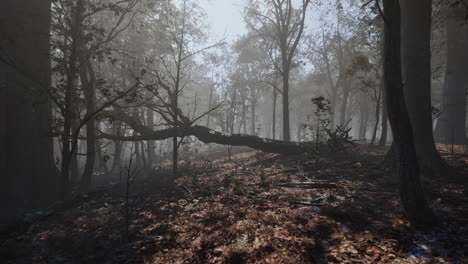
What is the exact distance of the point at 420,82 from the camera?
7184 mm

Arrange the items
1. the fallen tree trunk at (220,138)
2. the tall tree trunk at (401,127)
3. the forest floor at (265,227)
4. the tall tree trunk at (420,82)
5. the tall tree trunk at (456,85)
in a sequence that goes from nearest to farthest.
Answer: the forest floor at (265,227), the tall tree trunk at (401,127), the tall tree trunk at (420,82), the fallen tree trunk at (220,138), the tall tree trunk at (456,85)

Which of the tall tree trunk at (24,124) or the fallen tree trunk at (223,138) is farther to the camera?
the fallen tree trunk at (223,138)

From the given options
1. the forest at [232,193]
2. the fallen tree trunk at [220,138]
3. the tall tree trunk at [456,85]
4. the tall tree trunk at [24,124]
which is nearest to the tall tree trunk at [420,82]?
the forest at [232,193]

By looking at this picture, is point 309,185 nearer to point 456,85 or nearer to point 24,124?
point 24,124

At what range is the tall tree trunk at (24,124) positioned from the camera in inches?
341

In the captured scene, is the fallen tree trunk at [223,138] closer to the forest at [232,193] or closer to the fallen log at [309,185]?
the forest at [232,193]

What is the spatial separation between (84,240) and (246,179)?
5.13 metres

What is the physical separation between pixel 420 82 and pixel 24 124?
13.2m

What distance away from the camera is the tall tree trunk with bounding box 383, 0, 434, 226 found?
→ 4352 mm

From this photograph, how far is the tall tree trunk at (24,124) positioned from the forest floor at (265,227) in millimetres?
2292

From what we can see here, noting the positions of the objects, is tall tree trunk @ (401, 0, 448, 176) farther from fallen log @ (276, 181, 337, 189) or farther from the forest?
fallen log @ (276, 181, 337, 189)

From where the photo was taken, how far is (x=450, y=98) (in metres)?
17.1

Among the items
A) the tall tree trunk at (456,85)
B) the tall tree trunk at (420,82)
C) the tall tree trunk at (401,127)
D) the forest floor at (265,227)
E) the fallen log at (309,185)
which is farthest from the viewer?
the tall tree trunk at (456,85)

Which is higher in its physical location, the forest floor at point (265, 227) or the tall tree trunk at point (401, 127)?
the tall tree trunk at point (401, 127)
